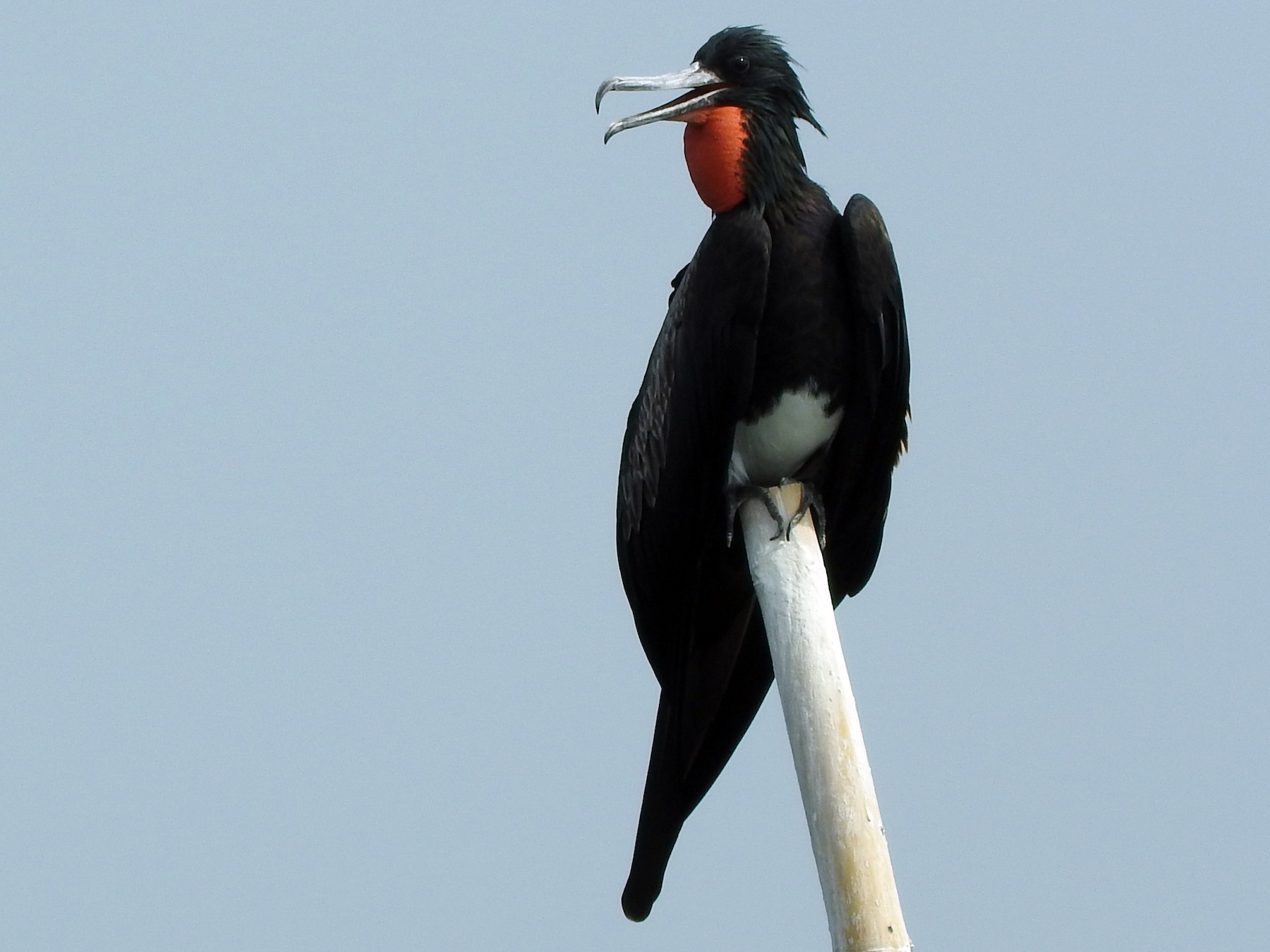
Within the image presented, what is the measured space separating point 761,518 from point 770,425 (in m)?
0.27

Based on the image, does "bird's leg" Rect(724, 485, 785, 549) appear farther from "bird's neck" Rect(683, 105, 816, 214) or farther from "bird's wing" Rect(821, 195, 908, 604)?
"bird's neck" Rect(683, 105, 816, 214)

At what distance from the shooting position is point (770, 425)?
5367 mm

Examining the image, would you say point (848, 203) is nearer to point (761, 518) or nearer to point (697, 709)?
point (761, 518)

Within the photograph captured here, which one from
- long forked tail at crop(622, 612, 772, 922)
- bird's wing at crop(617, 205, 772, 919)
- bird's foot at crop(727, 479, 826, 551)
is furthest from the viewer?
long forked tail at crop(622, 612, 772, 922)

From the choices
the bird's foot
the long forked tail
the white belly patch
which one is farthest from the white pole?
the long forked tail

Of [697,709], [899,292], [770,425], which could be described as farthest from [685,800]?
[899,292]

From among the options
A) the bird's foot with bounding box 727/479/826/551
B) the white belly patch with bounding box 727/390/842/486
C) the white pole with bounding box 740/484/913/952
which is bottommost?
the white pole with bounding box 740/484/913/952

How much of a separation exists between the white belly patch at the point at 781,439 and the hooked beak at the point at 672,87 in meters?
0.88

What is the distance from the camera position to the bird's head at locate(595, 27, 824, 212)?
208 inches

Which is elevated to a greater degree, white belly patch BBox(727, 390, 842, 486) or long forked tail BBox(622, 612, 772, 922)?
white belly patch BBox(727, 390, 842, 486)

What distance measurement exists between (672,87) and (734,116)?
20 cm

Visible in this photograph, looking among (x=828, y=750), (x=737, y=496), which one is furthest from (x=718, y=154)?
(x=828, y=750)

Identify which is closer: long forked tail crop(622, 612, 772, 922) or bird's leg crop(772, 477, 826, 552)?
bird's leg crop(772, 477, 826, 552)

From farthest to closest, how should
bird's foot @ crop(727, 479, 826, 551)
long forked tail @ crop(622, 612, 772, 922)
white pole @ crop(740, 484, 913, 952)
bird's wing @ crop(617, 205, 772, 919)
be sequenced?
long forked tail @ crop(622, 612, 772, 922) → bird's foot @ crop(727, 479, 826, 551) → bird's wing @ crop(617, 205, 772, 919) → white pole @ crop(740, 484, 913, 952)
